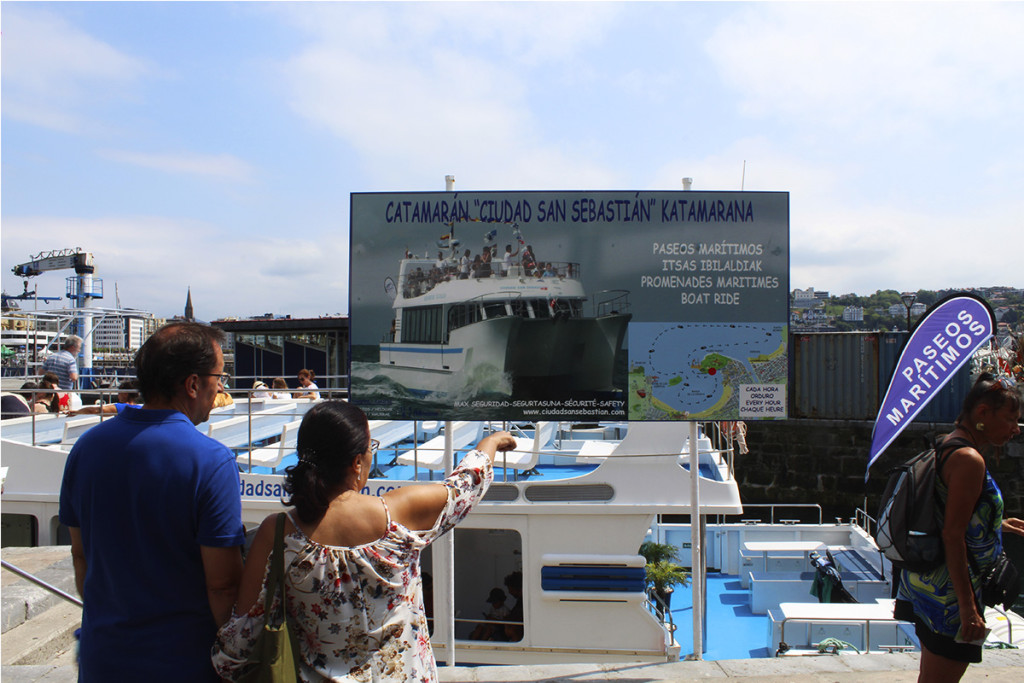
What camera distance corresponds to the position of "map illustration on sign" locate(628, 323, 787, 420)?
432 centimetres

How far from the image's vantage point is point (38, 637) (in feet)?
14.0

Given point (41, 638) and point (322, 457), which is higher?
point (322, 457)

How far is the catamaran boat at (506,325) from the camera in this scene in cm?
429

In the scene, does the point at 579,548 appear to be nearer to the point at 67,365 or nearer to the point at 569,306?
the point at 569,306

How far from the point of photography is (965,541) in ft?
8.54

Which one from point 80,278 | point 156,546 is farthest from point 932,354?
point 80,278

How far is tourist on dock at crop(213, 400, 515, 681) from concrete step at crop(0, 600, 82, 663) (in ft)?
9.73

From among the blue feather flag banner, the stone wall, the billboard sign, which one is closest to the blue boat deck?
the blue feather flag banner

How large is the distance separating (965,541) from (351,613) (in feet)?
7.23

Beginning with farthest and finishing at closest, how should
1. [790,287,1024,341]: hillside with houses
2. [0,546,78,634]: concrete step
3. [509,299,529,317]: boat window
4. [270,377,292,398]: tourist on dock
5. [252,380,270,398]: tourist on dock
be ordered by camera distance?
1. [790,287,1024,341]: hillside with houses
2. [270,377,292,398]: tourist on dock
3. [252,380,270,398]: tourist on dock
4. [0,546,78,634]: concrete step
5. [509,299,529,317]: boat window

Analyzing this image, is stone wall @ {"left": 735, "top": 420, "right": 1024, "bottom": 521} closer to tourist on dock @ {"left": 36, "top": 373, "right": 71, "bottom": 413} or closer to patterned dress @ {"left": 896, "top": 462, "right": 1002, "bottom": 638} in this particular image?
tourist on dock @ {"left": 36, "top": 373, "right": 71, "bottom": 413}

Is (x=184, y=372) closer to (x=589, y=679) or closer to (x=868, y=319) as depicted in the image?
(x=589, y=679)

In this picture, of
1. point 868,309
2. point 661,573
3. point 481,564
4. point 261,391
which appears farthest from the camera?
point 868,309

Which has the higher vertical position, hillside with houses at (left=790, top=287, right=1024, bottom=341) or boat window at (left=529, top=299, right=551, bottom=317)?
hillside with houses at (left=790, top=287, right=1024, bottom=341)
